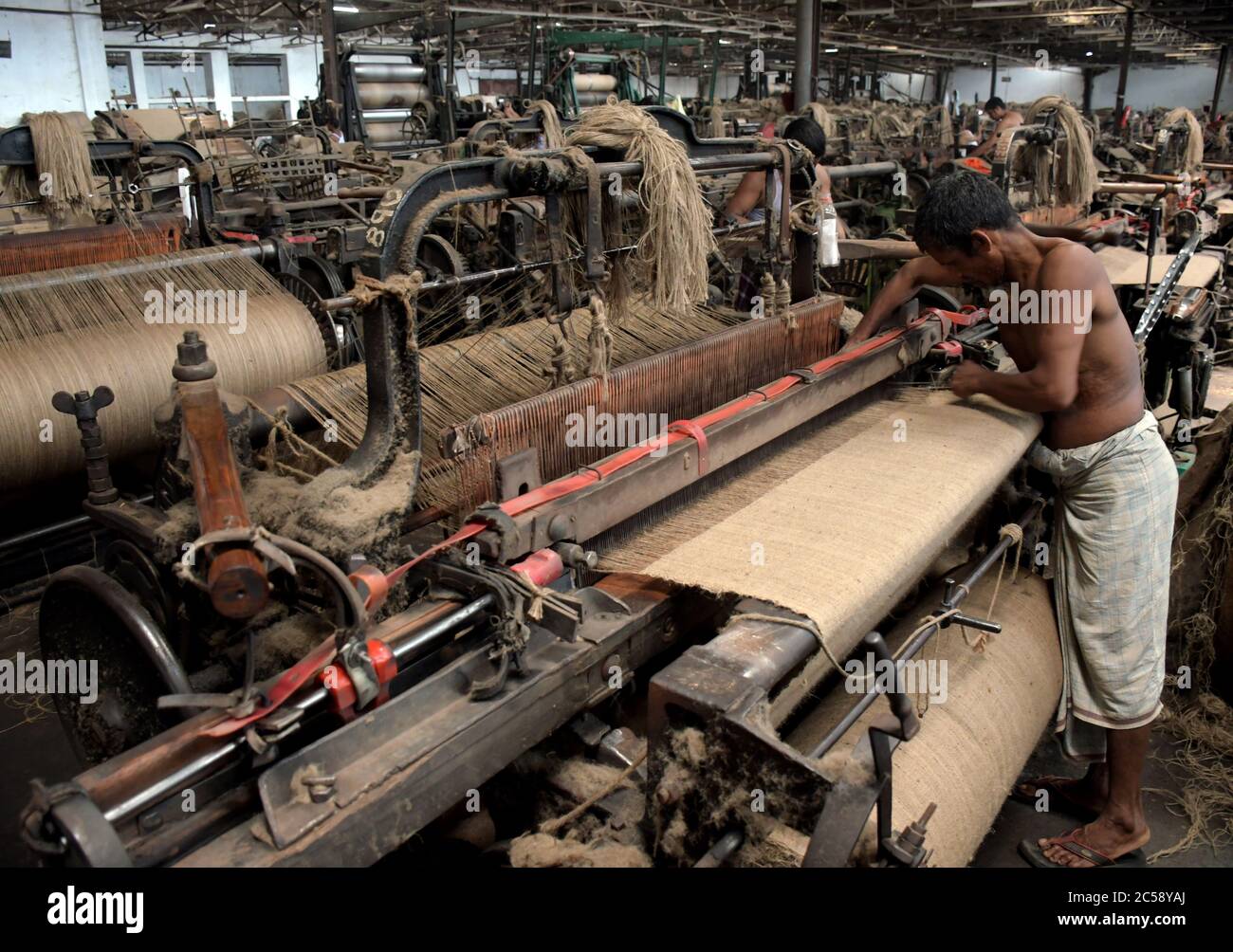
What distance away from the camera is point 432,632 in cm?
187

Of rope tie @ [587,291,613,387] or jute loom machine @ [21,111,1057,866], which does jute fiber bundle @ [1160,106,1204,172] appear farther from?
rope tie @ [587,291,613,387]

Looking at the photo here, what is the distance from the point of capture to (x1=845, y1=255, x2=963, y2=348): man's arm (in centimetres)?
358

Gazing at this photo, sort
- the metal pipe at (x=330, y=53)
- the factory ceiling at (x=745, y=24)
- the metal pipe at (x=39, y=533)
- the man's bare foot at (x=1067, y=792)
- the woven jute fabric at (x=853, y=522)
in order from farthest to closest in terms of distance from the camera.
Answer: the factory ceiling at (x=745, y=24) → the metal pipe at (x=330, y=53) → the metal pipe at (x=39, y=533) → the man's bare foot at (x=1067, y=792) → the woven jute fabric at (x=853, y=522)

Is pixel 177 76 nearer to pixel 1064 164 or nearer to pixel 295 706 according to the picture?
pixel 1064 164

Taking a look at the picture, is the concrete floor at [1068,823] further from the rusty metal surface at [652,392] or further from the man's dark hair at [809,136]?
the man's dark hair at [809,136]

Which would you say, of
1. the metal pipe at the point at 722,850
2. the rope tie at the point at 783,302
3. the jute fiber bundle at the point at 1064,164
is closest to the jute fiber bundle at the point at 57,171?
the rope tie at the point at 783,302

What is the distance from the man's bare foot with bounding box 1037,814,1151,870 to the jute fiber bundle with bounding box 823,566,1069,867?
0.18 meters

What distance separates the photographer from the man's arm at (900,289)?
3578 millimetres

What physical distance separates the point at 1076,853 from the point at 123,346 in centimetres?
440

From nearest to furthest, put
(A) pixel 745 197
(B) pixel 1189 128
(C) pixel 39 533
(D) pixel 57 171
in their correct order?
(C) pixel 39 533 < (A) pixel 745 197 < (D) pixel 57 171 < (B) pixel 1189 128

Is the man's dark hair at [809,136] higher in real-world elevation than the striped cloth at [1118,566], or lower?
higher

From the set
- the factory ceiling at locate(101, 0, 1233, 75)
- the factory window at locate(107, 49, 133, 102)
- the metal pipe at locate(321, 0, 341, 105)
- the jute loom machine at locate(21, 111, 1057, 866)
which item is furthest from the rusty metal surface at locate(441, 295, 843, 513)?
the factory window at locate(107, 49, 133, 102)

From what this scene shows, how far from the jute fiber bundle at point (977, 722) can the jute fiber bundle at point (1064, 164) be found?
3.81 metres

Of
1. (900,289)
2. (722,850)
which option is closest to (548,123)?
(900,289)
